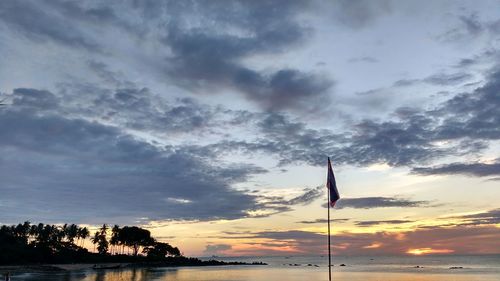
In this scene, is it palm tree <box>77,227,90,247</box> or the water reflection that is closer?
the water reflection

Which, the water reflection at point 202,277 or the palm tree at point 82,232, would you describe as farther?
the palm tree at point 82,232

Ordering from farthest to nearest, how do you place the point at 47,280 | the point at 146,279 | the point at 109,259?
1. the point at 109,259
2. the point at 146,279
3. the point at 47,280

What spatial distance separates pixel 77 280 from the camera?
8988 cm

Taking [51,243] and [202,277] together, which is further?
[51,243]

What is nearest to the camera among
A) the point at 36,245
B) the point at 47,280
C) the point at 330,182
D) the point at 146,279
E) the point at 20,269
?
the point at 330,182

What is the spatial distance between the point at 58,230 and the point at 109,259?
968 inches

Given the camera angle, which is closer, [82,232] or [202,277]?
[202,277]

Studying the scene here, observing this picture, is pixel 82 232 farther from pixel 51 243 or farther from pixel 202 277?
pixel 202 277

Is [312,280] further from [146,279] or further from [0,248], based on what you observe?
[0,248]

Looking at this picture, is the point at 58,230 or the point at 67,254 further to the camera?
the point at 58,230

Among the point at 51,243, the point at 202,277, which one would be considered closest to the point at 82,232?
the point at 51,243

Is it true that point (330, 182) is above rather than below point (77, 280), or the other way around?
above

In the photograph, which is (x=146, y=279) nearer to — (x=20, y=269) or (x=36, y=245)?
(x=20, y=269)

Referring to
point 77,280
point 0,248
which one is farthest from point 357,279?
point 0,248
